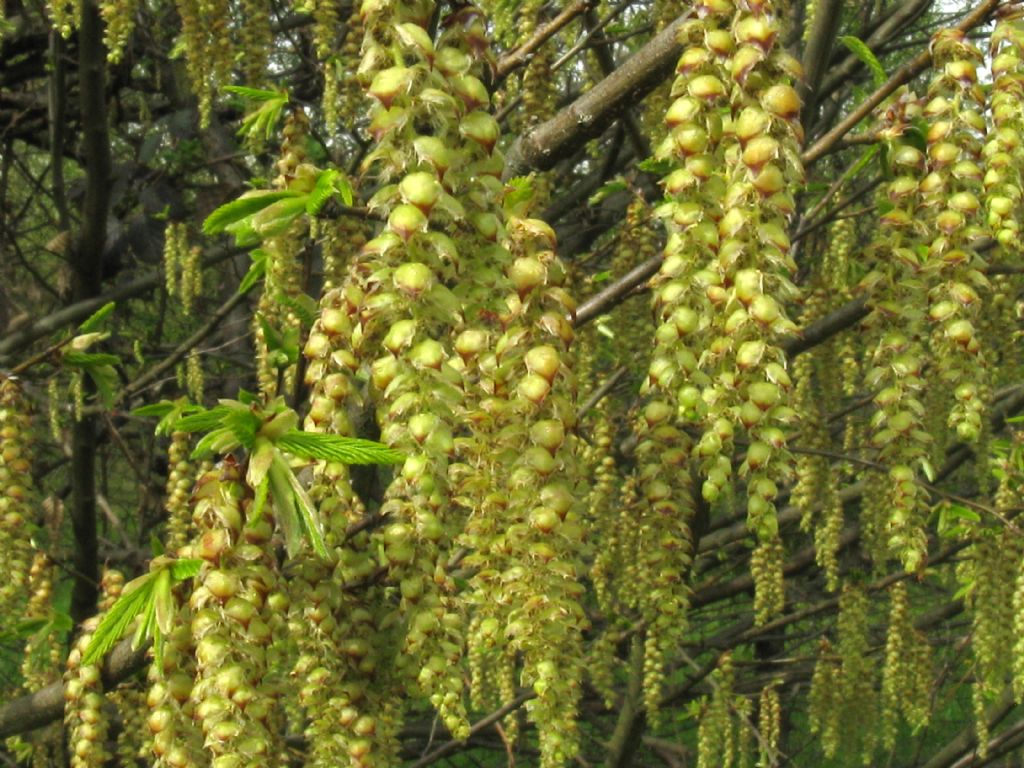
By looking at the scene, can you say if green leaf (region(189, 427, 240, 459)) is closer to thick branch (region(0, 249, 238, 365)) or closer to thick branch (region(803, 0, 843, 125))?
thick branch (region(803, 0, 843, 125))

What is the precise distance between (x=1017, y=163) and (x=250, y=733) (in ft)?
3.62

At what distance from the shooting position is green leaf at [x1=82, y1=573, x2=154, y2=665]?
4.19 ft

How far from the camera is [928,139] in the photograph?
142 centimetres

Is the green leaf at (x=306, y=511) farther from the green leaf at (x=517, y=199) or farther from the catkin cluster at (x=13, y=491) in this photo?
the catkin cluster at (x=13, y=491)

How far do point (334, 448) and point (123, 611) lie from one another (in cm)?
34

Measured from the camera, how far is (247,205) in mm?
1525

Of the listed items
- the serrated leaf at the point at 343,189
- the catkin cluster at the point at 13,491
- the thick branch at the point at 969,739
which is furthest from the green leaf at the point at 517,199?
the thick branch at the point at 969,739

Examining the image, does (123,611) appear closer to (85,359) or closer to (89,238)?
(85,359)

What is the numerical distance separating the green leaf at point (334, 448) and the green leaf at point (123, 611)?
23cm

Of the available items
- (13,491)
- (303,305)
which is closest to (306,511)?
(303,305)

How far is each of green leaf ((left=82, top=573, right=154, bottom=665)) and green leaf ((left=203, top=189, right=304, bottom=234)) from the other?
49 centimetres

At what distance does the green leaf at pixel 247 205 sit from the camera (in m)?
1.51

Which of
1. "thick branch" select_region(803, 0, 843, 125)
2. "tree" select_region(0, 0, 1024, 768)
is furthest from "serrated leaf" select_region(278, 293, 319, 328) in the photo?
"thick branch" select_region(803, 0, 843, 125)

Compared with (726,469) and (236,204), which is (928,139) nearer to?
(726,469)
